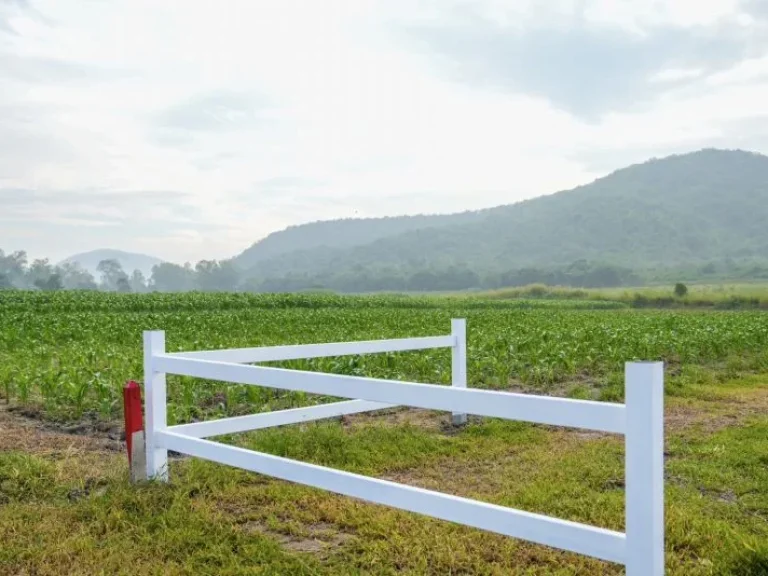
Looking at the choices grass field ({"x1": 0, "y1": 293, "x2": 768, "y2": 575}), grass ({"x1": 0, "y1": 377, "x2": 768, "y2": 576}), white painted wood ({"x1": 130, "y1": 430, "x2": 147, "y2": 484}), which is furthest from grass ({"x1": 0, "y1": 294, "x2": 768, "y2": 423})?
white painted wood ({"x1": 130, "y1": 430, "x2": 147, "y2": 484})

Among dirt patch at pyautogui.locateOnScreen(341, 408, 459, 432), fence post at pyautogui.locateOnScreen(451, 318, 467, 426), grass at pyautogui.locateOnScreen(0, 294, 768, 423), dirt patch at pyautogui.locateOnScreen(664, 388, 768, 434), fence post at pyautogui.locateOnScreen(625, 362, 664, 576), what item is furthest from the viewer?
grass at pyautogui.locateOnScreen(0, 294, 768, 423)

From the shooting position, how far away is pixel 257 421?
5.95 m

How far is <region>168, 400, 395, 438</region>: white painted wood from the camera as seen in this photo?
5613 mm

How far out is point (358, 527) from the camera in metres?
4.72

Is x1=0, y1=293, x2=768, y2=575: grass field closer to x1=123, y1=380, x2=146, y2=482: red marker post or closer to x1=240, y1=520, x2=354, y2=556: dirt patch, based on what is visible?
x1=240, y1=520, x2=354, y2=556: dirt patch

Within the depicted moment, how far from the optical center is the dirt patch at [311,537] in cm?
Result: 439

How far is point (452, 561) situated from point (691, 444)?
4.25 meters

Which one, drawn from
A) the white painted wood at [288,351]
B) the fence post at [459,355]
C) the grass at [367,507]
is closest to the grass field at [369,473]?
the grass at [367,507]

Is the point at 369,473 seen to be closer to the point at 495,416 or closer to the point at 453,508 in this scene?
the point at 453,508

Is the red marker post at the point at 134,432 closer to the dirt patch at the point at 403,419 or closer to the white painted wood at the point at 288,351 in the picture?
the white painted wood at the point at 288,351

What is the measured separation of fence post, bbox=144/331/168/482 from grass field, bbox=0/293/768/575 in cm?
19

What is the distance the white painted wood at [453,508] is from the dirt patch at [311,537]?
0.49 metres

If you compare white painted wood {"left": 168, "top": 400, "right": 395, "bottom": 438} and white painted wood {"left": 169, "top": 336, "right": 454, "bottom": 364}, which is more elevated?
white painted wood {"left": 169, "top": 336, "right": 454, "bottom": 364}

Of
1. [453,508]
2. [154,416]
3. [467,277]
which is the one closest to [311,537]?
[453,508]
